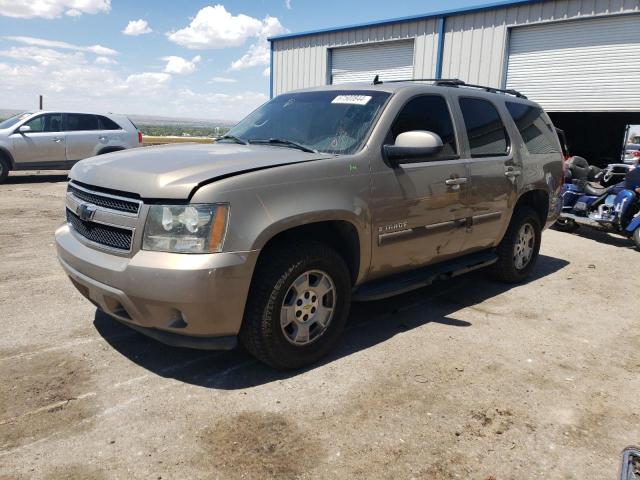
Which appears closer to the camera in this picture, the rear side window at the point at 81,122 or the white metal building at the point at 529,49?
the white metal building at the point at 529,49

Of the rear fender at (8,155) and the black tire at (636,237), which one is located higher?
the rear fender at (8,155)

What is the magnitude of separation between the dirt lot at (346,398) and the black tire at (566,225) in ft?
15.0

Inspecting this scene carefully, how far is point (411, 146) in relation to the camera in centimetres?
362

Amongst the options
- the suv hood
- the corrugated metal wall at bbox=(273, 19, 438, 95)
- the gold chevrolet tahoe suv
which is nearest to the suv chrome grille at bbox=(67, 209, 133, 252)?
the gold chevrolet tahoe suv

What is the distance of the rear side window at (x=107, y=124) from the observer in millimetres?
13508

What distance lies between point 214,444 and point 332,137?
2.21 metres

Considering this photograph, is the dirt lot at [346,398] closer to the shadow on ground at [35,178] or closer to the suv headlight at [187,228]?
the suv headlight at [187,228]

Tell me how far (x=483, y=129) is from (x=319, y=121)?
1.69 meters

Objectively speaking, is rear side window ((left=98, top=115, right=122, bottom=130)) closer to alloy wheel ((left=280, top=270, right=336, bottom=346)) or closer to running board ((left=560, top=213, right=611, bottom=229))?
running board ((left=560, top=213, right=611, bottom=229))

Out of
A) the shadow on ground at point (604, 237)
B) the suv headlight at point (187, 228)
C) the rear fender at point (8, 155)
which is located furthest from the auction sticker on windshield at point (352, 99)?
the rear fender at point (8, 155)

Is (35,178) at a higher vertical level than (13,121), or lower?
lower

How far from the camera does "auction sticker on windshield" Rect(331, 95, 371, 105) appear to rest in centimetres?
394

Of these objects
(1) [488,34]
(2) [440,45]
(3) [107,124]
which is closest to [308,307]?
(1) [488,34]

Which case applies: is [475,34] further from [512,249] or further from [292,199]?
[292,199]
